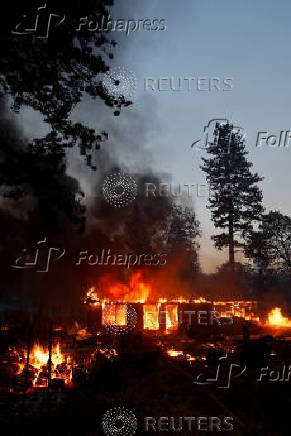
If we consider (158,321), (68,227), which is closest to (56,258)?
(68,227)

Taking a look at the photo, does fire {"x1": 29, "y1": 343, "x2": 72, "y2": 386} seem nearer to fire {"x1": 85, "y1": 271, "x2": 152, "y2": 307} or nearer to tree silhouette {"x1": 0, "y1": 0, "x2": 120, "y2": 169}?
tree silhouette {"x1": 0, "y1": 0, "x2": 120, "y2": 169}

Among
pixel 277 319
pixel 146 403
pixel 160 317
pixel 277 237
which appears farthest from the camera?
pixel 277 237

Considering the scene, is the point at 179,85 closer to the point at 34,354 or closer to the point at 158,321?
the point at 34,354

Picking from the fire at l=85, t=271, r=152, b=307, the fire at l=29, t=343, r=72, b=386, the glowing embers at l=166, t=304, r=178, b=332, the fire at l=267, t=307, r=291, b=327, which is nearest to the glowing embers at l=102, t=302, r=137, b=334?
the glowing embers at l=166, t=304, r=178, b=332

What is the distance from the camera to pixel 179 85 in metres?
15.6

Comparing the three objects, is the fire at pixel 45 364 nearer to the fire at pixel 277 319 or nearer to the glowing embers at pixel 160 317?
the glowing embers at pixel 160 317

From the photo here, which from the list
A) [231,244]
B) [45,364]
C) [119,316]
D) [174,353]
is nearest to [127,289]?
[119,316]

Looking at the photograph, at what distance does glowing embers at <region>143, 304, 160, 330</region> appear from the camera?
28.7 m

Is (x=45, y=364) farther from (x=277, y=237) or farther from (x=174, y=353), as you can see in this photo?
(x=277, y=237)

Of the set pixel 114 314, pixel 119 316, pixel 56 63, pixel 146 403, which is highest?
pixel 56 63

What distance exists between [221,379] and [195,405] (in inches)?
134

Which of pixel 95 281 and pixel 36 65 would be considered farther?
pixel 95 281

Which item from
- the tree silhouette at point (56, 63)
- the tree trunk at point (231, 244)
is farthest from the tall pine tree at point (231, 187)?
the tree silhouette at point (56, 63)

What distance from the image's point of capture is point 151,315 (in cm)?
2892
